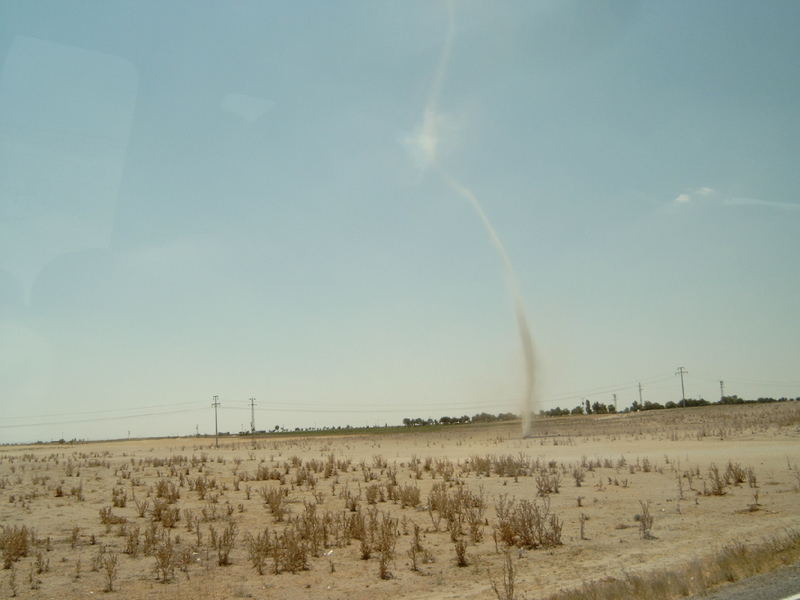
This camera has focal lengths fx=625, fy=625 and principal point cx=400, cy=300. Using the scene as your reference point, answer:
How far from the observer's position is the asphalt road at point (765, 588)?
7.87 m

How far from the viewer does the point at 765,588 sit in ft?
27.2

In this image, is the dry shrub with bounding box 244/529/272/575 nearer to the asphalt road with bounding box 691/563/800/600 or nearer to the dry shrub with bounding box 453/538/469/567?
the dry shrub with bounding box 453/538/469/567

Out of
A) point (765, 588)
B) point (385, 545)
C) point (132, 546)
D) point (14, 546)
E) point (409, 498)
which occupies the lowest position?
point (409, 498)

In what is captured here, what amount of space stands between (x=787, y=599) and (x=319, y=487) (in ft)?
67.6

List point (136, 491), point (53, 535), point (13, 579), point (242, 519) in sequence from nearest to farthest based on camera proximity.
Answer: point (13, 579), point (53, 535), point (242, 519), point (136, 491)

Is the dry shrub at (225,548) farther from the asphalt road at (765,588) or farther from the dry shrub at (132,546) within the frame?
the asphalt road at (765,588)

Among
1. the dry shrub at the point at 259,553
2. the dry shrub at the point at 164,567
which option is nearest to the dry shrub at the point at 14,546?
the dry shrub at the point at 164,567

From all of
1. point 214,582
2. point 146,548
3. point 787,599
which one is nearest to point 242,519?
point 146,548

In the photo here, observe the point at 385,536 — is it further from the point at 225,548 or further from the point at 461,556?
the point at 225,548

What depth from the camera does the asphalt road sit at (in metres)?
7.87

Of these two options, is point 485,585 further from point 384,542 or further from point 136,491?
point 136,491

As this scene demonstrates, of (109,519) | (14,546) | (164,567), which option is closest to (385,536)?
(164,567)

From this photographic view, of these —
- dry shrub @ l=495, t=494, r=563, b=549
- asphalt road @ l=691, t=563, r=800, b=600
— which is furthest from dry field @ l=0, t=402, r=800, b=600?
asphalt road @ l=691, t=563, r=800, b=600

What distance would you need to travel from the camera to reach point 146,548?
46.2 feet
